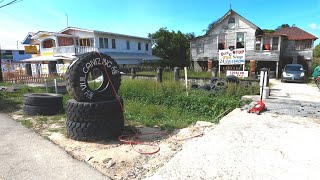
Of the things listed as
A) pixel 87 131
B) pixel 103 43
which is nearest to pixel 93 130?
pixel 87 131

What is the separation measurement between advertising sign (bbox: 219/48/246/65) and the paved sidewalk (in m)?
10.9

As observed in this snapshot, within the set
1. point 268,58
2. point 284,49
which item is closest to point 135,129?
point 268,58

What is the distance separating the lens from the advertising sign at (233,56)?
525 inches

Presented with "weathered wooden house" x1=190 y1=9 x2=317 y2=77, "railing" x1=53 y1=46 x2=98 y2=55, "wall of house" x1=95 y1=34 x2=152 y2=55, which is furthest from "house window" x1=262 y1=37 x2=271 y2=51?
"railing" x1=53 y1=46 x2=98 y2=55

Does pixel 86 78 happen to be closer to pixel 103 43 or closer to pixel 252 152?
pixel 252 152

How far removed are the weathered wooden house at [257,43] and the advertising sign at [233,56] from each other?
1018cm

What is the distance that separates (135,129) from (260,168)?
129 inches

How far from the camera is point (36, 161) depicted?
429 centimetres

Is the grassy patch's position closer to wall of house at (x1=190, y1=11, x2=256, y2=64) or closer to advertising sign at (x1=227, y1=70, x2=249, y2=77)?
advertising sign at (x1=227, y1=70, x2=249, y2=77)

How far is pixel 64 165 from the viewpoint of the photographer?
162 inches

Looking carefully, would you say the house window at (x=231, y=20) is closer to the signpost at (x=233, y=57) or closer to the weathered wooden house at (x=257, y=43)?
the weathered wooden house at (x=257, y=43)

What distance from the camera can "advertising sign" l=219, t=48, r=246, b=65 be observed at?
13336 millimetres

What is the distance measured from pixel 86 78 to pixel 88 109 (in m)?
0.71

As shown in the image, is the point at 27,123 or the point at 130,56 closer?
the point at 27,123
